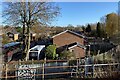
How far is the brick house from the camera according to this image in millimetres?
8883

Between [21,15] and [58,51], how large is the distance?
267cm

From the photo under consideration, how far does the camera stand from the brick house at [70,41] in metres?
8.88

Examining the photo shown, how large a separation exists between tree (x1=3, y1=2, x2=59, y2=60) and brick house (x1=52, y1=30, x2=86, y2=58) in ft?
7.67

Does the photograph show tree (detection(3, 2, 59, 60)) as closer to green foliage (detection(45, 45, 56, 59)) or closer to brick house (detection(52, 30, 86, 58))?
green foliage (detection(45, 45, 56, 59))

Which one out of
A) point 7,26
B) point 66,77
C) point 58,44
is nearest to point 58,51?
point 58,44

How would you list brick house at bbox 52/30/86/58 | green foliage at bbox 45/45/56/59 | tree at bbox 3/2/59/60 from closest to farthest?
1. tree at bbox 3/2/59/60
2. green foliage at bbox 45/45/56/59
3. brick house at bbox 52/30/86/58

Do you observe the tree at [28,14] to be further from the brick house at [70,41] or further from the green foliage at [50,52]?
the brick house at [70,41]

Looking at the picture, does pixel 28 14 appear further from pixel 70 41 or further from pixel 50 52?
pixel 70 41

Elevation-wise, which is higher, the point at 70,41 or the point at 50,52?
the point at 70,41

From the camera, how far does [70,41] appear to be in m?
9.95

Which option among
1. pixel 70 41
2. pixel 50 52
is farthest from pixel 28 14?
pixel 70 41

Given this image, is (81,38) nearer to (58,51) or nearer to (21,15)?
(58,51)

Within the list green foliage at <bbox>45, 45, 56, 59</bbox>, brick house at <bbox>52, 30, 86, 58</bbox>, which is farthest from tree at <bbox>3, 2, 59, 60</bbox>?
brick house at <bbox>52, 30, 86, 58</bbox>

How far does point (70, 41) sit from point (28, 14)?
11.2ft
